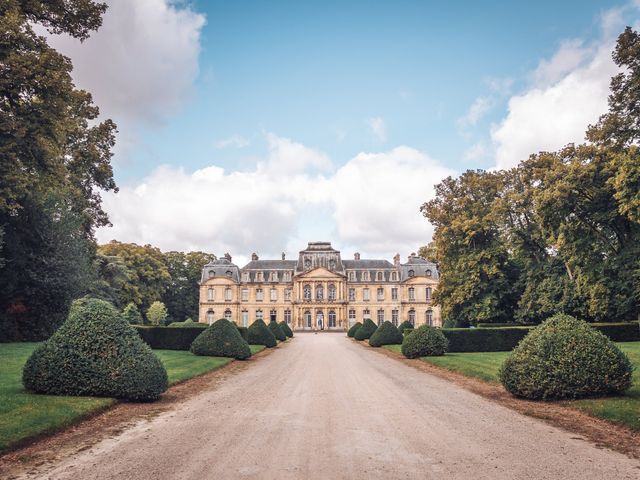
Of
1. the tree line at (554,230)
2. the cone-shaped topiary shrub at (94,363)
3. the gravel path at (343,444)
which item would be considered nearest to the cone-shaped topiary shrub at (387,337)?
the tree line at (554,230)

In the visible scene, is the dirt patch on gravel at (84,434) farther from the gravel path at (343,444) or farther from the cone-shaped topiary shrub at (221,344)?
the cone-shaped topiary shrub at (221,344)

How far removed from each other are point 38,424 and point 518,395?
8865 mm

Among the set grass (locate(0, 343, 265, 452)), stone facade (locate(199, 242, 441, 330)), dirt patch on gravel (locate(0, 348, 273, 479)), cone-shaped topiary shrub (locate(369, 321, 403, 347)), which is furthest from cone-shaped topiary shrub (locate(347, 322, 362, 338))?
grass (locate(0, 343, 265, 452))

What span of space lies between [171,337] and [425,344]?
12.9 m

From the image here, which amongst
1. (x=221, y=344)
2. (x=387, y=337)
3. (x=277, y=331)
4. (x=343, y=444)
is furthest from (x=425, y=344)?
(x=277, y=331)

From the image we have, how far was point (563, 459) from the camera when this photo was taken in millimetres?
5559

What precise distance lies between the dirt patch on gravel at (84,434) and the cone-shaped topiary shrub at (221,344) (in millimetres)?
7984

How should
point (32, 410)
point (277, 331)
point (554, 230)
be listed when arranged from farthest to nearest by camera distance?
point (277, 331) < point (554, 230) < point (32, 410)

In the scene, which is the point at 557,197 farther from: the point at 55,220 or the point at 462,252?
the point at 55,220

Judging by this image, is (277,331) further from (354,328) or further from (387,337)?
(387,337)

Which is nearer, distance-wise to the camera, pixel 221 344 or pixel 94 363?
pixel 94 363

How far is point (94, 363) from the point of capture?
8.82 meters

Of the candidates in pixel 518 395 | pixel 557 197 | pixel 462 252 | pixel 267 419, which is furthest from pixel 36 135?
pixel 462 252

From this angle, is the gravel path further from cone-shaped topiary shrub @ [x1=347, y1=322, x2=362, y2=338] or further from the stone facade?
the stone facade
